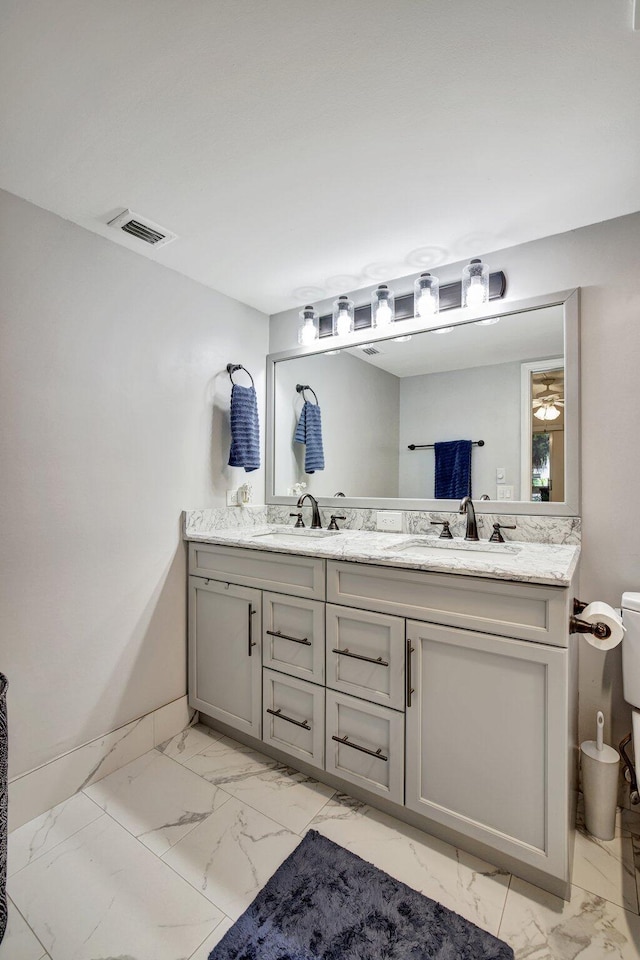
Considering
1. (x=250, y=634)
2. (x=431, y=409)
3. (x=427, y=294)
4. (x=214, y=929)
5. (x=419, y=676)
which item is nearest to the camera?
(x=214, y=929)

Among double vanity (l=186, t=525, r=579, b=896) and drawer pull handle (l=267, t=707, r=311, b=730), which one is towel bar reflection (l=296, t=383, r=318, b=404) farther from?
drawer pull handle (l=267, t=707, r=311, b=730)

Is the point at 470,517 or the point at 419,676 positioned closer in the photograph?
the point at 419,676

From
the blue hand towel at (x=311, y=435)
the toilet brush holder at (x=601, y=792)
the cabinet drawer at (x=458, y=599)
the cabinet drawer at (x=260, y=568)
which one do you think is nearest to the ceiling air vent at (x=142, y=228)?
the blue hand towel at (x=311, y=435)

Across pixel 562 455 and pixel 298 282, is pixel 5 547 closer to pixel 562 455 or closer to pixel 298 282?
pixel 298 282

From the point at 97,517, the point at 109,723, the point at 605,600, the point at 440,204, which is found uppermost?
the point at 440,204

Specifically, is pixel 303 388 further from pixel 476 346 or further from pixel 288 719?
pixel 288 719

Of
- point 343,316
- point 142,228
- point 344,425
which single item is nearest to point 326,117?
point 142,228

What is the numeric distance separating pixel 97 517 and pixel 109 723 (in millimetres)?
864

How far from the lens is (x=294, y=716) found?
1758 mm

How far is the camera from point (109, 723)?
183 cm

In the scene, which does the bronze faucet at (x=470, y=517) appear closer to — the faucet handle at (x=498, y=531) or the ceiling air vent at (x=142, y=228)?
the faucet handle at (x=498, y=531)

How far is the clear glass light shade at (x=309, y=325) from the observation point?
7.73ft

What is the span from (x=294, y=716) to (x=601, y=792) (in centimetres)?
Result: 108

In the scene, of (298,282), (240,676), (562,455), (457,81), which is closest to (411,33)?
(457,81)
